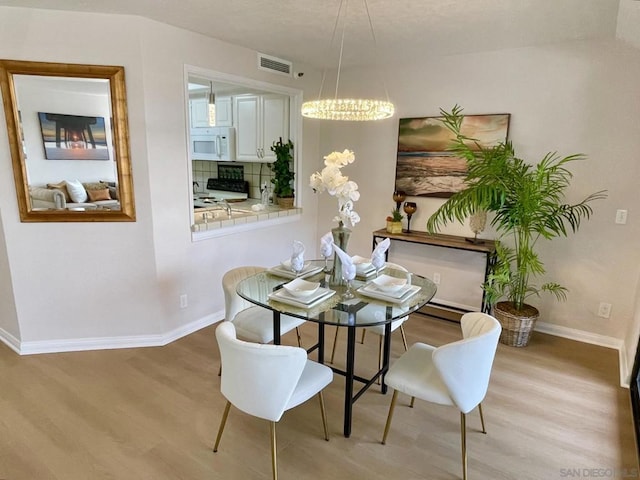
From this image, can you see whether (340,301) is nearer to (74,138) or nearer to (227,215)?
(227,215)

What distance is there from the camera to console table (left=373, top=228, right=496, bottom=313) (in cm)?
336

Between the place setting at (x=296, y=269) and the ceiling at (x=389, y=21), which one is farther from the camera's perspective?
the place setting at (x=296, y=269)

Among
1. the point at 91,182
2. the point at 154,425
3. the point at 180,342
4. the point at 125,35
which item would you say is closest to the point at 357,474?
the point at 154,425

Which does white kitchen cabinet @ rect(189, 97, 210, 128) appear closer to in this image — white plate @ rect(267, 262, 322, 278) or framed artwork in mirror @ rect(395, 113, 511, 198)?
framed artwork in mirror @ rect(395, 113, 511, 198)

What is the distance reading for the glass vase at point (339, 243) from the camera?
2.34 m

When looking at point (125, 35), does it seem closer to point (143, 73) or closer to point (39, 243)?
point (143, 73)

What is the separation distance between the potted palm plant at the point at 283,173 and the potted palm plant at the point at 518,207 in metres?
1.64

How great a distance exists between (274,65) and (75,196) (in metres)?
2.09

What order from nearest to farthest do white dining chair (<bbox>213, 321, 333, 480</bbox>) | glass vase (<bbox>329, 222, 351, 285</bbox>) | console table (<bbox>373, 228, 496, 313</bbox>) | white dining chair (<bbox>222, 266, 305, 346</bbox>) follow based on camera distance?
1. white dining chair (<bbox>213, 321, 333, 480</bbox>)
2. glass vase (<bbox>329, 222, 351, 285</bbox>)
3. white dining chair (<bbox>222, 266, 305, 346</bbox>)
4. console table (<bbox>373, 228, 496, 313</bbox>)

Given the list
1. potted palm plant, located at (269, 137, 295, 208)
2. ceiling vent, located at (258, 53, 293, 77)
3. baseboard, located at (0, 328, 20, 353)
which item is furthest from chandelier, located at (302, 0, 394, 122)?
baseboard, located at (0, 328, 20, 353)

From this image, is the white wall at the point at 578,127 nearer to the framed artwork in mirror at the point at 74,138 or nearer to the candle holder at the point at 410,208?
the candle holder at the point at 410,208

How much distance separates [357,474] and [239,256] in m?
2.30

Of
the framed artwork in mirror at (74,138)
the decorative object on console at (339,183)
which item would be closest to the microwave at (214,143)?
the framed artwork in mirror at (74,138)

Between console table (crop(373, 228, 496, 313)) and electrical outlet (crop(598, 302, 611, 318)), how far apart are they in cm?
86
